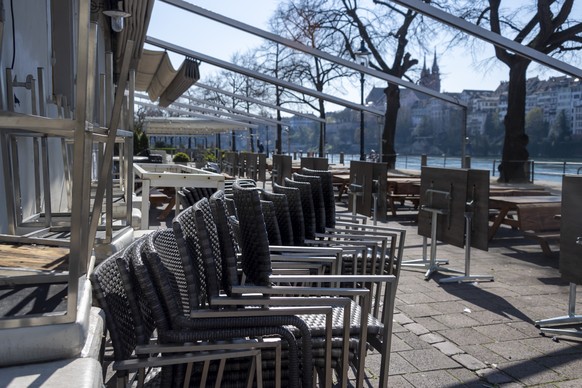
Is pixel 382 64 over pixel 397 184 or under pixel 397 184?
over

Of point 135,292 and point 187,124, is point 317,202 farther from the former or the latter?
point 187,124

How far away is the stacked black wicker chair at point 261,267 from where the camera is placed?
1.88 m

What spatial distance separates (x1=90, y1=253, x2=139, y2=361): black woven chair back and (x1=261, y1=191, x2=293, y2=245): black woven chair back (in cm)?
140

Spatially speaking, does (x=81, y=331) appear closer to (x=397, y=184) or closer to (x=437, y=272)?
(x=437, y=272)

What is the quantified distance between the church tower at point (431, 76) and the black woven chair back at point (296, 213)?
2041cm

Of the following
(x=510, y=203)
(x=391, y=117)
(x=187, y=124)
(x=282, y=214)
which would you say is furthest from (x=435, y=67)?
(x=282, y=214)

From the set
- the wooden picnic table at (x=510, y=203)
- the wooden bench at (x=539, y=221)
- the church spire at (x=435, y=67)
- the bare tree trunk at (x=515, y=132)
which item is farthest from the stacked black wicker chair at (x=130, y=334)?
the church spire at (x=435, y=67)

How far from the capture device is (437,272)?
18.1ft

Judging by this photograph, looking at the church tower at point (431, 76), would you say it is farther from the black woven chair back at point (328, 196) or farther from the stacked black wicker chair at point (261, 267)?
the stacked black wicker chair at point (261, 267)

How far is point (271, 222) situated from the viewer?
2.96m

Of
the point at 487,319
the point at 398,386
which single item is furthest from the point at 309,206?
the point at 487,319

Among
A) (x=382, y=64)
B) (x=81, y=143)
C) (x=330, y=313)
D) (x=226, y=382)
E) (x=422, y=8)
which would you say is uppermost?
(x=382, y=64)

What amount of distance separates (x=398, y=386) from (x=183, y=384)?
4.36ft

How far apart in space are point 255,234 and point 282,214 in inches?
50.7
